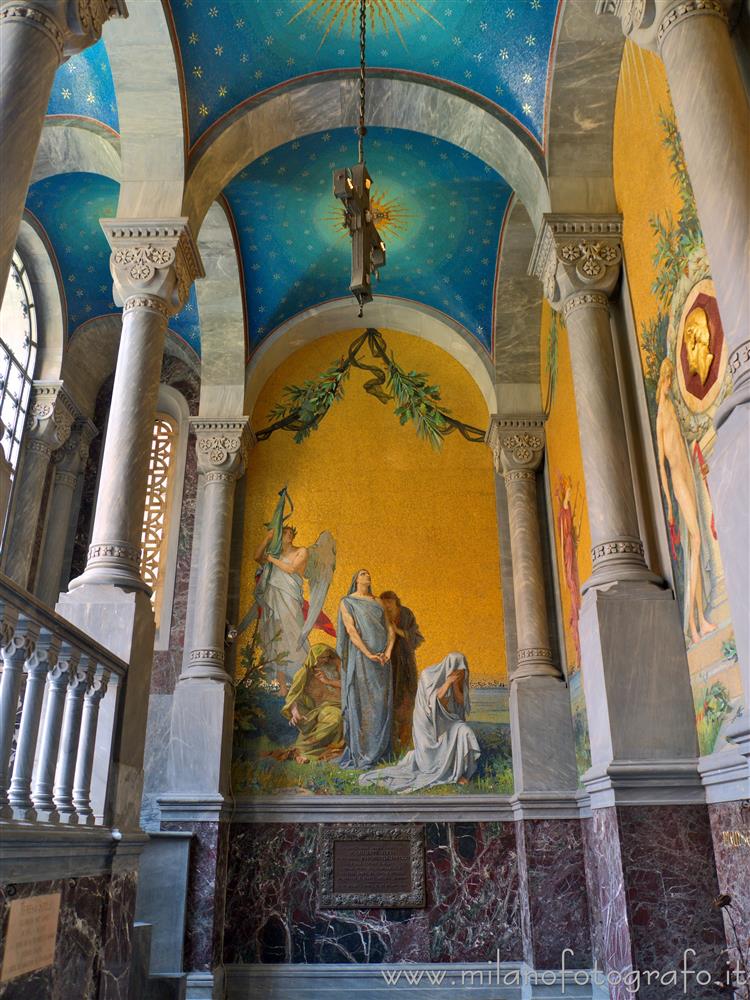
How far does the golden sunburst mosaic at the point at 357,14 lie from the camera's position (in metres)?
7.09

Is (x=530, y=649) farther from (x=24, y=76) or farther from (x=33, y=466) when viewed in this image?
(x=24, y=76)

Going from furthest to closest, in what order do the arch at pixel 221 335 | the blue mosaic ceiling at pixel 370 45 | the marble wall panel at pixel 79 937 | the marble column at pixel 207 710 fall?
the arch at pixel 221 335
the marble column at pixel 207 710
the blue mosaic ceiling at pixel 370 45
the marble wall panel at pixel 79 937

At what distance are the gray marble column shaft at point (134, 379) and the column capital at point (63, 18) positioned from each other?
6.28 feet

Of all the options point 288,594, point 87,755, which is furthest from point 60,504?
point 87,755

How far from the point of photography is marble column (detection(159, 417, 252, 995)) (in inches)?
311

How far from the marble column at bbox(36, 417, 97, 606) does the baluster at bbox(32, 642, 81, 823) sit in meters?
5.61

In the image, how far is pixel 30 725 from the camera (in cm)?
398

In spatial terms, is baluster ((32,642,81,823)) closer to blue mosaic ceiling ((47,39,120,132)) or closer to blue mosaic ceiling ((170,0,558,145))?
blue mosaic ceiling ((170,0,558,145))

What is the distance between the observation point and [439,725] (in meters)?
9.09

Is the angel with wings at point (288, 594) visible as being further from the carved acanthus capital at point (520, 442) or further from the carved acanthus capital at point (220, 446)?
the carved acanthus capital at point (520, 442)

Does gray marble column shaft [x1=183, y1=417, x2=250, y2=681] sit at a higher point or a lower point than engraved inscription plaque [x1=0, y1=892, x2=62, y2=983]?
higher

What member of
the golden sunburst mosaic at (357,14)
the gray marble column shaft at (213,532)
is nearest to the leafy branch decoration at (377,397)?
the gray marble column shaft at (213,532)

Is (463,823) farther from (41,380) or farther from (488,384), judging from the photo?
(41,380)

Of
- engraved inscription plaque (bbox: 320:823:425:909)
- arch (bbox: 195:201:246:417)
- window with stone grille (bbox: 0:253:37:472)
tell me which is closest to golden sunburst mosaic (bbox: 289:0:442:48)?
arch (bbox: 195:201:246:417)
